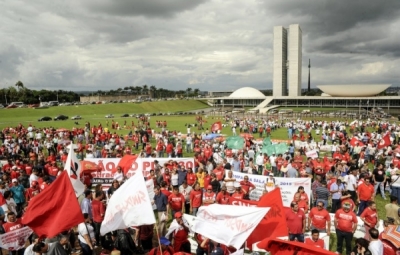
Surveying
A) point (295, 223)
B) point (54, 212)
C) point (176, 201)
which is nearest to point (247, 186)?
point (176, 201)

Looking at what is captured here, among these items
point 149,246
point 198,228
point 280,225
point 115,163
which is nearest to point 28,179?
point 115,163

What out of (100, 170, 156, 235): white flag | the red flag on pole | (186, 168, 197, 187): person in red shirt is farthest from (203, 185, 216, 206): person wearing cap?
the red flag on pole

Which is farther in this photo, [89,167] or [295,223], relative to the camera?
[89,167]

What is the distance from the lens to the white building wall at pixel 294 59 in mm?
131450

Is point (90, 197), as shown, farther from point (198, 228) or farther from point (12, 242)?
point (198, 228)

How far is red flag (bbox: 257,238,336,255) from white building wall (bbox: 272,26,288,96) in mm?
134951

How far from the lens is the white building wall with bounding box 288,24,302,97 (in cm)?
13145

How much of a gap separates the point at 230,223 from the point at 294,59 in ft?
447

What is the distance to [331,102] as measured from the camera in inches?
4033

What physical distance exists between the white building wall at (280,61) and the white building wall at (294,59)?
10.1 feet

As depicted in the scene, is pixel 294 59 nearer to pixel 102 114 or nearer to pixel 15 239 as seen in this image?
pixel 102 114

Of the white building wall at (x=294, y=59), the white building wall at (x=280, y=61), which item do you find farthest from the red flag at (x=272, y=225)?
the white building wall at (x=280, y=61)

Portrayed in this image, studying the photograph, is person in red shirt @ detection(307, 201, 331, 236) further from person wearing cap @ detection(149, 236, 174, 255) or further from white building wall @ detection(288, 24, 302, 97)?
white building wall @ detection(288, 24, 302, 97)

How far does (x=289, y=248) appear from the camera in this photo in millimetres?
5312
